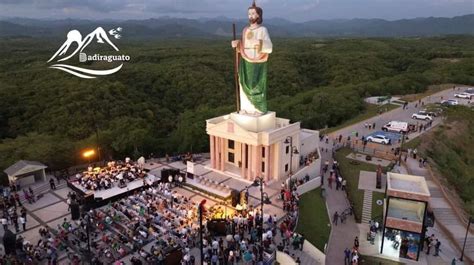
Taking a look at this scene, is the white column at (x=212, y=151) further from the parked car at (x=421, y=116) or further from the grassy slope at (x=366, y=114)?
the parked car at (x=421, y=116)

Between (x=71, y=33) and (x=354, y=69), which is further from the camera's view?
(x=354, y=69)

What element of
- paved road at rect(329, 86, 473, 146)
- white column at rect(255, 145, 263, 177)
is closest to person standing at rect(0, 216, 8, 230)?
white column at rect(255, 145, 263, 177)

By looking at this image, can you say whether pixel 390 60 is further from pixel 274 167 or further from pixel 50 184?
pixel 50 184

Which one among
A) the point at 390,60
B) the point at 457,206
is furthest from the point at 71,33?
the point at 390,60

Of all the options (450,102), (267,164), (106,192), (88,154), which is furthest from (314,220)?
(450,102)

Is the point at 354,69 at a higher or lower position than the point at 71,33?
lower

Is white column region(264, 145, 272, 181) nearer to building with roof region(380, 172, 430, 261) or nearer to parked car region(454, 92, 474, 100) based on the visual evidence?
building with roof region(380, 172, 430, 261)
